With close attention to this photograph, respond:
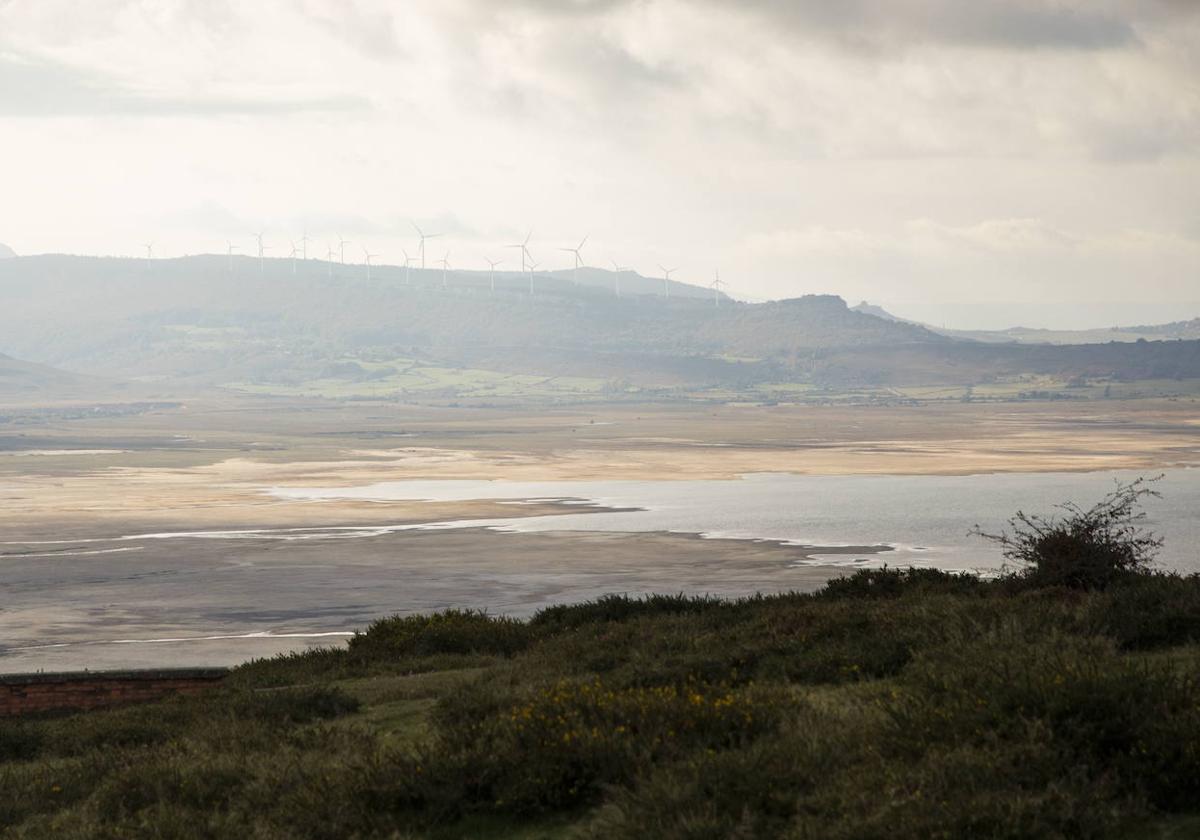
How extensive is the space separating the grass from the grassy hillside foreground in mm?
22

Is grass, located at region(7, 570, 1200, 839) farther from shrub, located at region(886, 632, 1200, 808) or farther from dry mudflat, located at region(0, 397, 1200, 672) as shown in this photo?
Answer: dry mudflat, located at region(0, 397, 1200, 672)

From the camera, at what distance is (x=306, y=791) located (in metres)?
9.54

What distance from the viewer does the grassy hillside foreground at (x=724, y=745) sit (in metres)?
7.91

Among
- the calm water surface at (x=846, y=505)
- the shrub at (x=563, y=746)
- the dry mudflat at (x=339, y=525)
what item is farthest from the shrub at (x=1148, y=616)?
the calm water surface at (x=846, y=505)

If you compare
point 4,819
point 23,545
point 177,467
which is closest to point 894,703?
point 4,819

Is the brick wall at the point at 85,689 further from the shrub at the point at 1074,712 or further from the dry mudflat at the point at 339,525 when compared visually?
the dry mudflat at the point at 339,525

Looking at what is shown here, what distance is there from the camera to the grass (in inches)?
311

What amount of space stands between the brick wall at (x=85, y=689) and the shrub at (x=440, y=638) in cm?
258

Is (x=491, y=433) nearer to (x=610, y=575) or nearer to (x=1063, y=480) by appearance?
(x=1063, y=480)

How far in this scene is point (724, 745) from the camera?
959 centimetres

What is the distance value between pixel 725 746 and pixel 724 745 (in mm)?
21

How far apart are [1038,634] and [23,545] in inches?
2047

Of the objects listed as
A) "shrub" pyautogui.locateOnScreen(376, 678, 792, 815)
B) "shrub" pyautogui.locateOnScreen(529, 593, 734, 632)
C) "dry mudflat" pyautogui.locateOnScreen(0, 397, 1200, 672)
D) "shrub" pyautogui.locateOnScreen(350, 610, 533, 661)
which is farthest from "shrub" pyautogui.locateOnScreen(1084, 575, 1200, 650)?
"dry mudflat" pyautogui.locateOnScreen(0, 397, 1200, 672)

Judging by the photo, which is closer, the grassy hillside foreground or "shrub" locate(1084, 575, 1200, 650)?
the grassy hillside foreground
